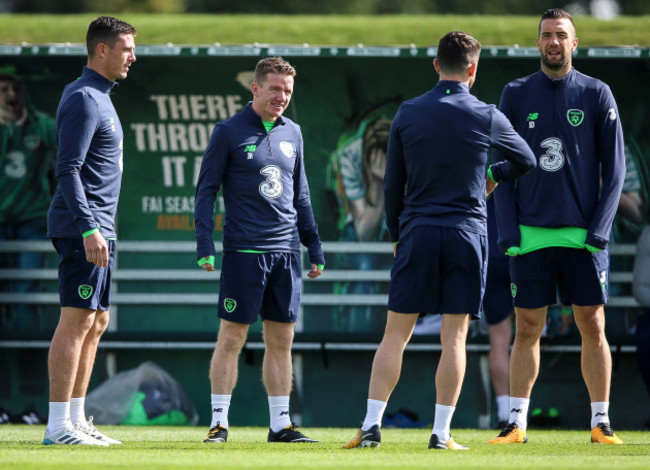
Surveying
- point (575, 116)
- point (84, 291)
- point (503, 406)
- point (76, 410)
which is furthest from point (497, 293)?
point (84, 291)

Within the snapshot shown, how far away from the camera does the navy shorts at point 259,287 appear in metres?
6.45

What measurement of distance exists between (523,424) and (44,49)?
423cm

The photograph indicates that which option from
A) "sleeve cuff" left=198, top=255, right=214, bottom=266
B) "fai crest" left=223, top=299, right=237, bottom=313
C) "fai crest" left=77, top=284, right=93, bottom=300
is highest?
"sleeve cuff" left=198, top=255, right=214, bottom=266

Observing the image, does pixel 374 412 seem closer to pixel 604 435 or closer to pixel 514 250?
pixel 514 250

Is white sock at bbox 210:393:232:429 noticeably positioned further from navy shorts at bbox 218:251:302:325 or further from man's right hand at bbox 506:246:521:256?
man's right hand at bbox 506:246:521:256

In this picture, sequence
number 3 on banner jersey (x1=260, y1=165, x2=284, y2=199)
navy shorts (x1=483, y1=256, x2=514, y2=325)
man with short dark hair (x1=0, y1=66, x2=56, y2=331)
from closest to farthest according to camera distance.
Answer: number 3 on banner jersey (x1=260, y1=165, x2=284, y2=199) < navy shorts (x1=483, y1=256, x2=514, y2=325) < man with short dark hair (x1=0, y1=66, x2=56, y2=331)

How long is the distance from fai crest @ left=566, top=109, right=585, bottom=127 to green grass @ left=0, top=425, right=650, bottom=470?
1.66 m

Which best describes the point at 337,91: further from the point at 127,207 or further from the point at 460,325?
Answer: the point at 460,325

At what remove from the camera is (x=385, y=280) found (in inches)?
363

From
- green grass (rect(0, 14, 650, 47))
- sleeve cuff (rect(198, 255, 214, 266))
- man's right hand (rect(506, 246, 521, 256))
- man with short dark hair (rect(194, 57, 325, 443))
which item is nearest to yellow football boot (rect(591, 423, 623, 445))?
man's right hand (rect(506, 246, 521, 256))

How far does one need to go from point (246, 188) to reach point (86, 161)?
2.84 feet

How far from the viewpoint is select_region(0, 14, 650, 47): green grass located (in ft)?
30.5

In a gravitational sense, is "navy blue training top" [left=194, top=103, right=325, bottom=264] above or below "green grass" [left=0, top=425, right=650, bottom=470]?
above

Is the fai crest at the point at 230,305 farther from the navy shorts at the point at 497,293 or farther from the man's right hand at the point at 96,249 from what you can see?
the navy shorts at the point at 497,293
